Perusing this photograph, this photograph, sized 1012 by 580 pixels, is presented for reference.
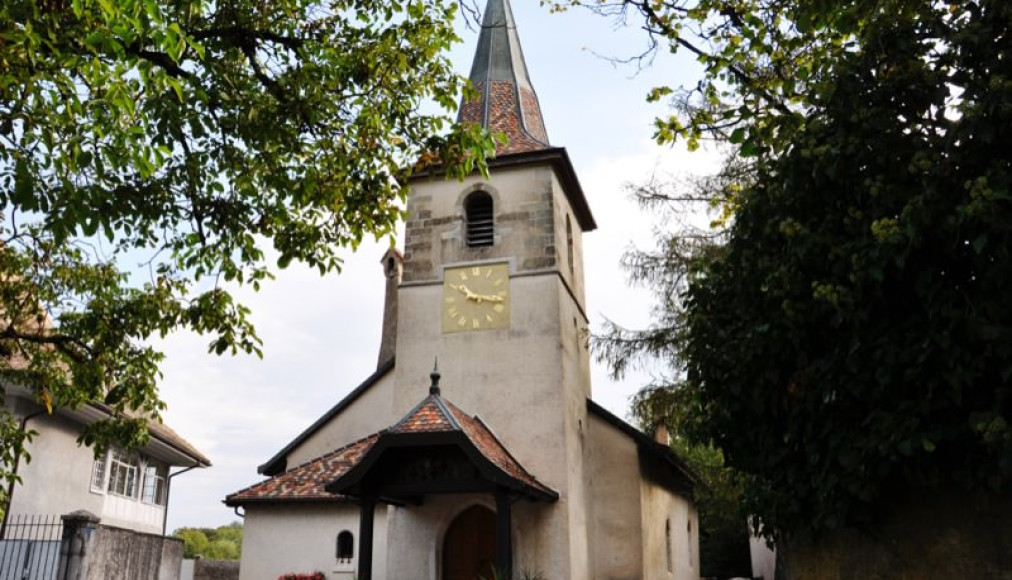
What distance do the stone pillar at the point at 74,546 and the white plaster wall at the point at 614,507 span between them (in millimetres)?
9853

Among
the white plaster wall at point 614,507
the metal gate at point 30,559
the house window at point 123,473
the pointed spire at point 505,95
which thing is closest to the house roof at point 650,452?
the white plaster wall at point 614,507

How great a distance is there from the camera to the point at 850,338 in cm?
728

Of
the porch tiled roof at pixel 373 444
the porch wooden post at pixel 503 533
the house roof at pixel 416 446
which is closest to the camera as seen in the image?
the porch wooden post at pixel 503 533

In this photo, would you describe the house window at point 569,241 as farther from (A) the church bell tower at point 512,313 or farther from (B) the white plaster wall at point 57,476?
(B) the white plaster wall at point 57,476

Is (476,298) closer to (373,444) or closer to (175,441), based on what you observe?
(373,444)

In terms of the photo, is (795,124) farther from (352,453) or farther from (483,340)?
(352,453)

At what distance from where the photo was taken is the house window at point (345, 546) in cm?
1711

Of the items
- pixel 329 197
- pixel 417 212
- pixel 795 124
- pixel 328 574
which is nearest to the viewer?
pixel 795 124

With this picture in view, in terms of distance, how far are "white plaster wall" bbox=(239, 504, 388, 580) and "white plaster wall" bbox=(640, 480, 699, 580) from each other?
5758mm

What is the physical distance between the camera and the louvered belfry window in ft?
63.2

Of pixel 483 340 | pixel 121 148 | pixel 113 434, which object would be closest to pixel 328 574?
pixel 483 340

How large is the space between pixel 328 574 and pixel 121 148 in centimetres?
1286

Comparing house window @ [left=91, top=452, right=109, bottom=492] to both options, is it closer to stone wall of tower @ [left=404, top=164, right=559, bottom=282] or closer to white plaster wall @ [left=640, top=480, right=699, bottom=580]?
stone wall of tower @ [left=404, top=164, right=559, bottom=282]

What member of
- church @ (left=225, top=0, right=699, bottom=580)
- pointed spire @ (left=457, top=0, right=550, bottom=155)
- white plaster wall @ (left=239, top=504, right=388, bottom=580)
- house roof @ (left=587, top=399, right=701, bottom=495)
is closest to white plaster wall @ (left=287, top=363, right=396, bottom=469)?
church @ (left=225, top=0, right=699, bottom=580)
